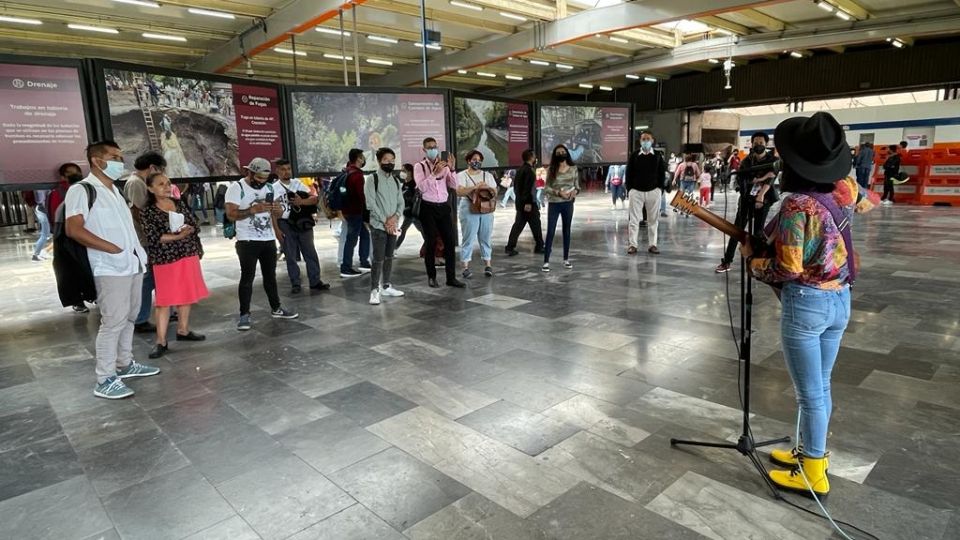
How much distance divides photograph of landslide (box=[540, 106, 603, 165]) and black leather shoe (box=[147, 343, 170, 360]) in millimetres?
6338

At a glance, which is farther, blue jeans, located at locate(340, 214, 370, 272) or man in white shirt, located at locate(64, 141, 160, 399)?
blue jeans, located at locate(340, 214, 370, 272)

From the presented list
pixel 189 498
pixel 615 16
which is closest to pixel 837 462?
pixel 189 498

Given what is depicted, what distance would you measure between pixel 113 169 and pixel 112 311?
2.92 feet

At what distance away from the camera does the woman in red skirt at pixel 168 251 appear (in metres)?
4.25

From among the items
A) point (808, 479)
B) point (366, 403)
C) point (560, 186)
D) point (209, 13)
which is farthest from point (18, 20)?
point (808, 479)

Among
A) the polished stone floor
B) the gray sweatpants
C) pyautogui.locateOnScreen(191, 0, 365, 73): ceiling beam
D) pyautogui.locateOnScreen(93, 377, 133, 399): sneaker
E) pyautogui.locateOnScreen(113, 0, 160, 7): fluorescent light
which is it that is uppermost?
pyautogui.locateOnScreen(113, 0, 160, 7): fluorescent light

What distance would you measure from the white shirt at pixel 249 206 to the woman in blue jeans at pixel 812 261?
3.91m

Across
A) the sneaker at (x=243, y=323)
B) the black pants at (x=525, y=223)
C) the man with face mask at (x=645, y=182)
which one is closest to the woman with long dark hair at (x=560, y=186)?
the black pants at (x=525, y=223)

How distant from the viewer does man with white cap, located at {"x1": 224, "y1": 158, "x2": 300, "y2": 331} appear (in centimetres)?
473

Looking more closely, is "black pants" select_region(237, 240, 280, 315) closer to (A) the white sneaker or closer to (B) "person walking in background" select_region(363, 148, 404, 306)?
(B) "person walking in background" select_region(363, 148, 404, 306)

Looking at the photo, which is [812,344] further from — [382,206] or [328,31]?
[328,31]

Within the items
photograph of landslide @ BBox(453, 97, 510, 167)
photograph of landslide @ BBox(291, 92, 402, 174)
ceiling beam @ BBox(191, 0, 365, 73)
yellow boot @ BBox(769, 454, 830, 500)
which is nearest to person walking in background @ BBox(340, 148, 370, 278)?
photograph of landslide @ BBox(291, 92, 402, 174)

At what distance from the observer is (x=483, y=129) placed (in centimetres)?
825

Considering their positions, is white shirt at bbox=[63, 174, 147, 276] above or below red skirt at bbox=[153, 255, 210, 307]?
above
